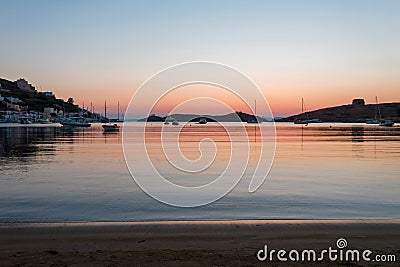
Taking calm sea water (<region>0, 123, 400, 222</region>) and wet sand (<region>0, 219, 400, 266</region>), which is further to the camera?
calm sea water (<region>0, 123, 400, 222</region>)

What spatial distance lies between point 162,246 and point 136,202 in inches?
242

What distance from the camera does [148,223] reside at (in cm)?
1153

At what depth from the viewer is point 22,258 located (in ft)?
27.0

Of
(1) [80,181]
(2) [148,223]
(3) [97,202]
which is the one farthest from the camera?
(1) [80,181]

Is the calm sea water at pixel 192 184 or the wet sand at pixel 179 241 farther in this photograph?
the calm sea water at pixel 192 184

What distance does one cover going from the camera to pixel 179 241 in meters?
9.82

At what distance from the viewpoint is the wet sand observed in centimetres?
808

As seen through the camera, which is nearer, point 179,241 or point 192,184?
point 179,241

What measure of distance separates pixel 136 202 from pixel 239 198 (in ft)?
11.8

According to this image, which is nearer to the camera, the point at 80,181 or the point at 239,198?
the point at 239,198

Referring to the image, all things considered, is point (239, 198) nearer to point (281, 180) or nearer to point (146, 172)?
point (281, 180)

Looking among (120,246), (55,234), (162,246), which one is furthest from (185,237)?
Result: (55,234)

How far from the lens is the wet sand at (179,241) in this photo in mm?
8078

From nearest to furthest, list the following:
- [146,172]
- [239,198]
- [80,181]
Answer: [239,198] < [80,181] < [146,172]
